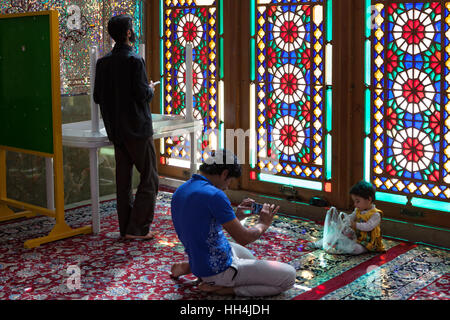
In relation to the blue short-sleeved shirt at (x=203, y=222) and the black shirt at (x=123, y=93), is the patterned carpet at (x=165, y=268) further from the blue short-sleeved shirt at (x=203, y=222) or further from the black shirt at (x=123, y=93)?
the black shirt at (x=123, y=93)

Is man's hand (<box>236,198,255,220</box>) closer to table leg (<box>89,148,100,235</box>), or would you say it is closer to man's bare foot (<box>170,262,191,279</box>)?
man's bare foot (<box>170,262,191,279</box>)

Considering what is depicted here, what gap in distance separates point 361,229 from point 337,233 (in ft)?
0.55

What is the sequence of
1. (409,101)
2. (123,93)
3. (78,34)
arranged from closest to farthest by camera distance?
(123,93) → (409,101) → (78,34)

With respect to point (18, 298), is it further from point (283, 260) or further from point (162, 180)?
point (162, 180)

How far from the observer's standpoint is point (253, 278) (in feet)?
13.2

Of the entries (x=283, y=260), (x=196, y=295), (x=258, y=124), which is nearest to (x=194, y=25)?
(x=258, y=124)

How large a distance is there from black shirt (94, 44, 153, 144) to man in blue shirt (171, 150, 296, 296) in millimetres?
1261

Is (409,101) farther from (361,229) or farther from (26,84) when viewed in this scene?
(26,84)

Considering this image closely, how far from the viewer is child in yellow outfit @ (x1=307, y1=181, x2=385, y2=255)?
484 cm

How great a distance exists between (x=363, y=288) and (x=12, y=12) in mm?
3599

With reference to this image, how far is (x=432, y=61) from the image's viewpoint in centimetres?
503

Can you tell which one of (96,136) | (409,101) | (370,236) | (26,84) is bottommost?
(370,236)

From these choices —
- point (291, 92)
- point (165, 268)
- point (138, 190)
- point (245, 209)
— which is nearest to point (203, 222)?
point (245, 209)

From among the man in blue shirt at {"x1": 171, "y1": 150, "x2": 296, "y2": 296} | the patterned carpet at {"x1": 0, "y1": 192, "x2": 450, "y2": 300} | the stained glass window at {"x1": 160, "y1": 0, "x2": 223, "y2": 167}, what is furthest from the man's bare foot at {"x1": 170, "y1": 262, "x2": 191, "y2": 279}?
the stained glass window at {"x1": 160, "y1": 0, "x2": 223, "y2": 167}
